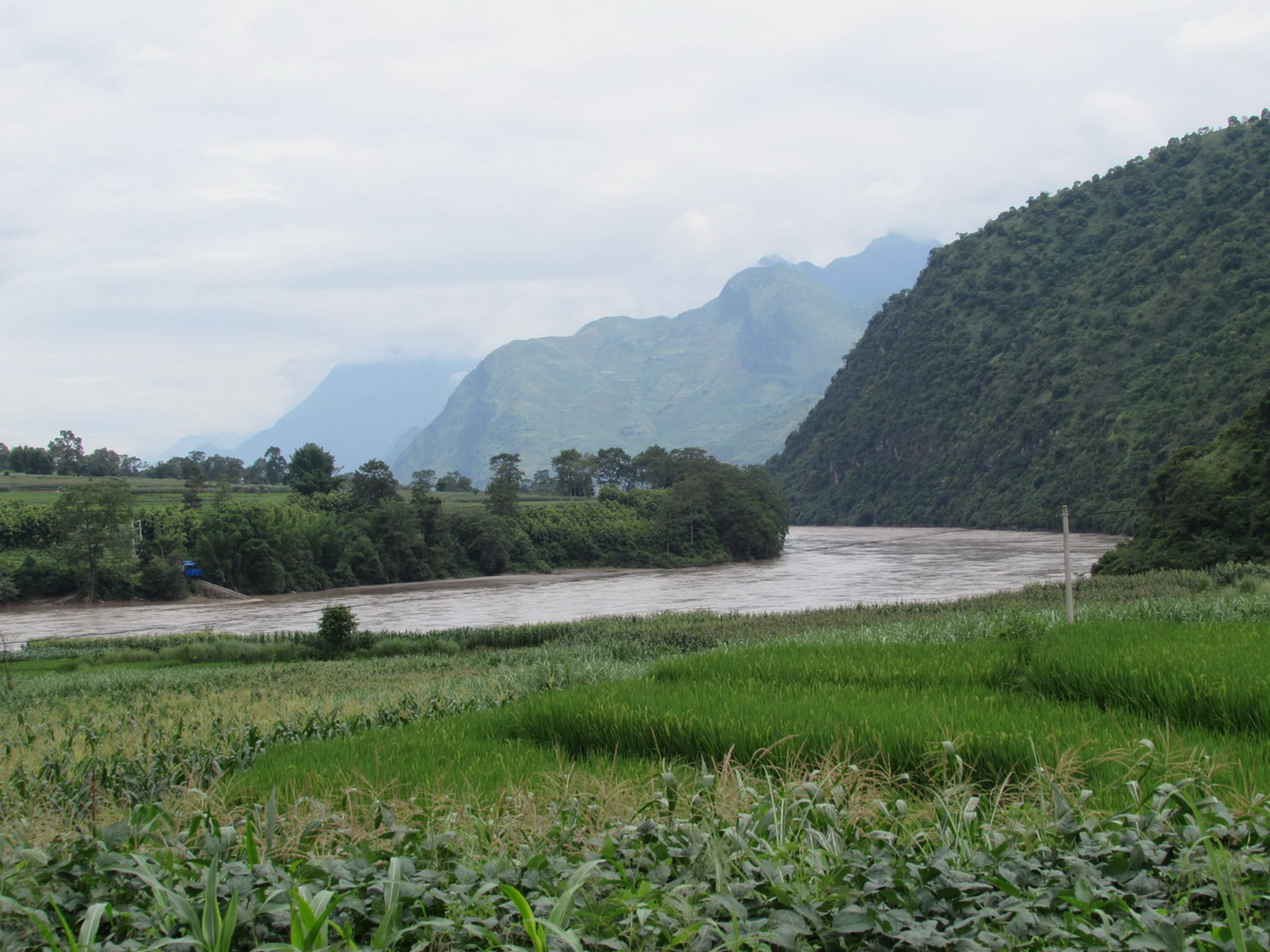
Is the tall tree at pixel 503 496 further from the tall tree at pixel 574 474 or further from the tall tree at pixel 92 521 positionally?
the tall tree at pixel 574 474

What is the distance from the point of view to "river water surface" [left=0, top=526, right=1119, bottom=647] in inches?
1804

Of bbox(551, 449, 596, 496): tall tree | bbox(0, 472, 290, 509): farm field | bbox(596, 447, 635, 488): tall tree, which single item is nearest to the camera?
bbox(0, 472, 290, 509): farm field

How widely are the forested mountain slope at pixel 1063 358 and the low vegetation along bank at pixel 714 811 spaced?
79.8 metres

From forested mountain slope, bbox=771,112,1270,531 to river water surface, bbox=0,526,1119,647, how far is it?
1633 cm

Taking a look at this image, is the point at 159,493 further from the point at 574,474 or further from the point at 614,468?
the point at 614,468

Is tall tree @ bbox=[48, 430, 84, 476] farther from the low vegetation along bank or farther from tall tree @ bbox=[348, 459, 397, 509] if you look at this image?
the low vegetation along bank

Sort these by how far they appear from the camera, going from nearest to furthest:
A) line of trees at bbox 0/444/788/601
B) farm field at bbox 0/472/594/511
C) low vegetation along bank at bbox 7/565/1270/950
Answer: low vegetation along bank at bbox 7/565/1270/950 → line of trees at bbox 0/444/788/601 → farm field at bbox 0/472/594/511

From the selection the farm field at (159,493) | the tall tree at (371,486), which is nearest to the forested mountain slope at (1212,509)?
the farm field at (159,493)

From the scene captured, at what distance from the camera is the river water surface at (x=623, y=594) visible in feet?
150

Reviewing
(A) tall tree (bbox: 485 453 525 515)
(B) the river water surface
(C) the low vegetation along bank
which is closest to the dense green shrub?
(B) the river water surface

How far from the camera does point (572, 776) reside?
497 cm

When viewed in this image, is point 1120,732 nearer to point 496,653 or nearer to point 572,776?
point 572,776

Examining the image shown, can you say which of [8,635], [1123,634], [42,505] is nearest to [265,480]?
[42,505]

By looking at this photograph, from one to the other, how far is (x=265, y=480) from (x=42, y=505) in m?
→ 66.5
